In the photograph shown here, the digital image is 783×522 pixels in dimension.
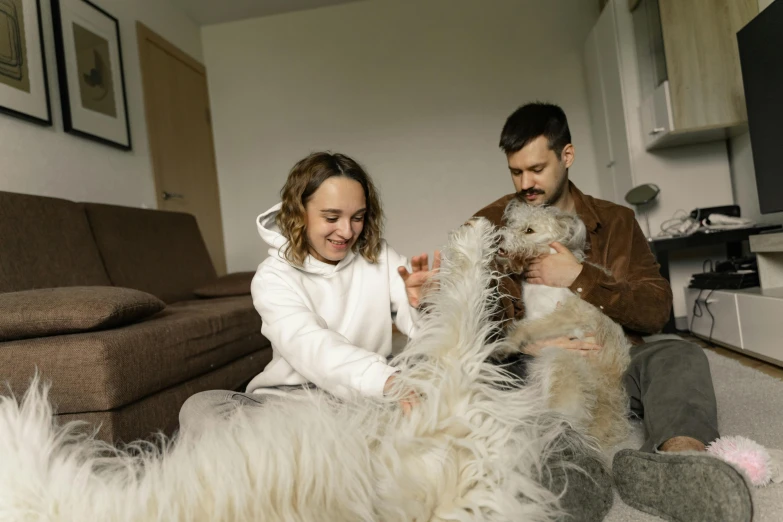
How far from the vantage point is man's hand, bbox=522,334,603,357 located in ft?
4.41

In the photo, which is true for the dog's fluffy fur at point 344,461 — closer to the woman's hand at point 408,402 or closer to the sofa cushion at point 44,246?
the woman's hand at point 408,402

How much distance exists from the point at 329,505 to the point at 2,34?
9.40 ft

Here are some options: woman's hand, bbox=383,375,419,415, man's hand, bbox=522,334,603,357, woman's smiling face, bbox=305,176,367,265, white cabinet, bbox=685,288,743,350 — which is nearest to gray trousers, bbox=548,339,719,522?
man's hand, bbox=522,334,603,357

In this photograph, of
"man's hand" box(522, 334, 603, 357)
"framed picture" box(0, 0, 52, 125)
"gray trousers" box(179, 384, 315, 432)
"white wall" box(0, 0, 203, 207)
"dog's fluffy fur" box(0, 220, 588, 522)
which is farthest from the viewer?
"white wall" box(0, 0, 203, 207)

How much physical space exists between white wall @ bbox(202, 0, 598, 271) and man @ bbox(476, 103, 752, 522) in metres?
3.11

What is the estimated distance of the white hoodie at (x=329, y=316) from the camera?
116 cm

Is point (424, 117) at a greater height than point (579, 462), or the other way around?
point (424, 117)

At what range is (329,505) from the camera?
2.59ft

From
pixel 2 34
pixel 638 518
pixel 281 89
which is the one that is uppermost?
pixel 281 89

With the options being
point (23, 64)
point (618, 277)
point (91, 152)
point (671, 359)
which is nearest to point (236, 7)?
point (91, 152)

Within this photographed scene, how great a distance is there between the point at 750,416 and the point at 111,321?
72.2 inches

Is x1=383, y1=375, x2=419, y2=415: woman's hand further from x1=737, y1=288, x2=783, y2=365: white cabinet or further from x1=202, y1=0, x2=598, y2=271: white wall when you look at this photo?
x1=202, y1=0, x2=598, y2=271: white wall

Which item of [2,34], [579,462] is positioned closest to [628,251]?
[579,462]

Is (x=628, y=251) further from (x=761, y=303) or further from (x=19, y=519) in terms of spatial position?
(x=19, y=519)
